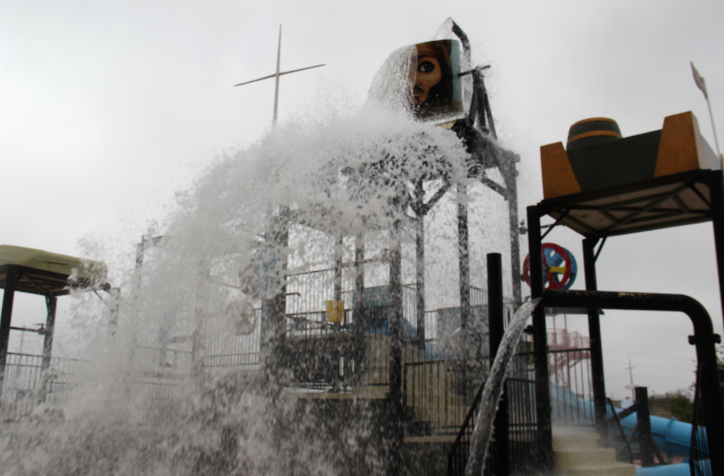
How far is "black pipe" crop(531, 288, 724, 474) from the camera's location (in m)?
3.59

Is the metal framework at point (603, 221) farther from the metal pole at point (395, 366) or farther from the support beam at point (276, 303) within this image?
the support beam at point (276, 303)

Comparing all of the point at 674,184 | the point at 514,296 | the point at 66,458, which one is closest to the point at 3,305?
the point at 66,458

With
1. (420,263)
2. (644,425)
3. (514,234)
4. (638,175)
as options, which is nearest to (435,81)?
(514,234)

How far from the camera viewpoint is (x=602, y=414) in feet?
18.8

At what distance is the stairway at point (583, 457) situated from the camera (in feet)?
15.9

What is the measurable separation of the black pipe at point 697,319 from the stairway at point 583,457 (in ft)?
4.89

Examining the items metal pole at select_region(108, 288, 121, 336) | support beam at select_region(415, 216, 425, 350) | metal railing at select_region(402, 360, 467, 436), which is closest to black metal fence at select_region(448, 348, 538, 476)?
metal railing at select_region(402, 360, 467, 436)

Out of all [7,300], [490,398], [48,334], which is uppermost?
[7,300]

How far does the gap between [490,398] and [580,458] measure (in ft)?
6.76

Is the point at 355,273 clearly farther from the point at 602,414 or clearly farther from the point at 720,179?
the point at 720,179

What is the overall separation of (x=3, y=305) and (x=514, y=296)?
31.1ft

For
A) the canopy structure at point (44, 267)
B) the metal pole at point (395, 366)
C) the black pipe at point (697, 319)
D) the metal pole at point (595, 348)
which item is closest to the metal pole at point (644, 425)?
the metal pole at point (595, 348)

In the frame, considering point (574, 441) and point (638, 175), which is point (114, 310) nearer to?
point (574, 441)

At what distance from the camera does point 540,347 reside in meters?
4.46
